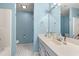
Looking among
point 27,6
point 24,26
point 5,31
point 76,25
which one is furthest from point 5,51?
point 76,25

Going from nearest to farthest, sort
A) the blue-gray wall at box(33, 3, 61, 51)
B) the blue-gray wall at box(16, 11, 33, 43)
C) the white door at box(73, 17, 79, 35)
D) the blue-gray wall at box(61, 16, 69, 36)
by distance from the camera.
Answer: the white door at box(73, 17, 79, 35)
the blue-gray wall at box(61, 16, 69, 36)
the blue-gray wall at box(16, 11, 33, 43)
the blue-gray wall at box(33, 3, 61, 51)

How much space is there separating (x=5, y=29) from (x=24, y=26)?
0.36 metres

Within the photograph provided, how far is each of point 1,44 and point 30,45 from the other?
0.56 meters

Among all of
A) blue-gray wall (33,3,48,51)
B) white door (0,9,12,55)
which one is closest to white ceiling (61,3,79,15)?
blue-gray wall (33,3,48,51)

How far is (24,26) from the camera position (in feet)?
7.74

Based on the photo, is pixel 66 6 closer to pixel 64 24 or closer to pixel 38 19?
pixel 64 24

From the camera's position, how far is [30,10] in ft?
A: 7.82

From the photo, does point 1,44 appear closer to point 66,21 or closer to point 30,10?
point 30,10

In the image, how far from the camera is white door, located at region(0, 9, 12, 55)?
2.17 meters

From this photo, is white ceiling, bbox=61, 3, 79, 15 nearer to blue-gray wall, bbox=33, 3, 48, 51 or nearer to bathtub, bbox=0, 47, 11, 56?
blue-gray wall, bbox=33, 3, 48, 51

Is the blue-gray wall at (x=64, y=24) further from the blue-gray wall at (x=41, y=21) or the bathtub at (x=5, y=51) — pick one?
the bathtub at (x=5, y=51)

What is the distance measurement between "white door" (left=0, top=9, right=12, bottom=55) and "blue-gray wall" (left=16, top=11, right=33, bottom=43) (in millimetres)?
162

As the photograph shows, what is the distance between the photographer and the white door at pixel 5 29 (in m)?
2.17

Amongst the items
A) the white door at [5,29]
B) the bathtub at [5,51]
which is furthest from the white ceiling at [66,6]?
the bathtub at [5,51]
